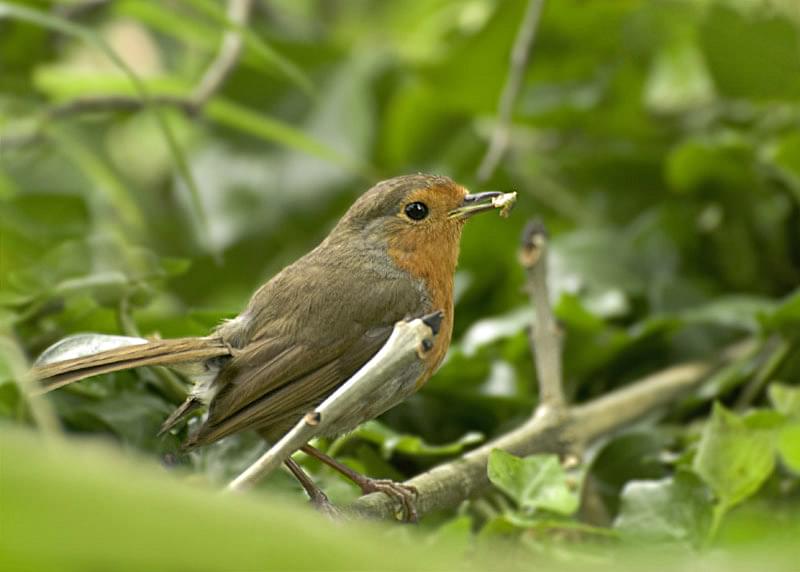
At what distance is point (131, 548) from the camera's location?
0.74 feet

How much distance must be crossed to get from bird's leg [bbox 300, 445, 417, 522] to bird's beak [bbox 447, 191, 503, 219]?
0.30 m

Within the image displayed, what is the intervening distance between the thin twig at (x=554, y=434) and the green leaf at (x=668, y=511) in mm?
133

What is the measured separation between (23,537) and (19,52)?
7.30ft

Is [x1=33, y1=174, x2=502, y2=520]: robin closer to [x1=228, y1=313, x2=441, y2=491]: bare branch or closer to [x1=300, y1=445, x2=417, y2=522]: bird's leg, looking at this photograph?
[x1=300, y1=445, x2=417, y2=522]: bird's leg

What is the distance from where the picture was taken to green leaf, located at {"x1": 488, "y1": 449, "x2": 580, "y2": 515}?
3.26 feet

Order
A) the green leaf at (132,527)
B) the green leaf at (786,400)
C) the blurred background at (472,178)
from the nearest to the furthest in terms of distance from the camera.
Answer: the green leaf at (132,527)
the green leaf at (786,400)
the blurred background at (472,178)

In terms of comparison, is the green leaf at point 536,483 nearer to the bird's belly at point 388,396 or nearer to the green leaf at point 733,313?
the bird's belly at point 388,396

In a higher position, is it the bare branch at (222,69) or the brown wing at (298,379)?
the bare branch at (222,69)

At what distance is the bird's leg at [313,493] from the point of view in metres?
0.83

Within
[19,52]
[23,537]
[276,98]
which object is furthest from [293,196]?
[23,537]

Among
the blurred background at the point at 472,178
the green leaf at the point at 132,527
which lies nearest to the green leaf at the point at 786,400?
the blurred background at the point at 472,178

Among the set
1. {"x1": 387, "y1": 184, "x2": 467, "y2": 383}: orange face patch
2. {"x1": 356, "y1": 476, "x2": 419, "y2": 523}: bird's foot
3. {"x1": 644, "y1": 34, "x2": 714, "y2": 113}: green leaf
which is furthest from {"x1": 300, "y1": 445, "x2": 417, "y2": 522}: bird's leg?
{"x1": 644, "y1": 34, "x2": 714, "y2": 113}: green leaf

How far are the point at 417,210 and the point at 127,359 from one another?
41 cm

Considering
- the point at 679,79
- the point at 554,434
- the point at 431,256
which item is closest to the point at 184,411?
the point at 431,256
